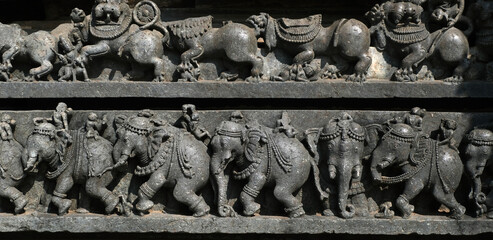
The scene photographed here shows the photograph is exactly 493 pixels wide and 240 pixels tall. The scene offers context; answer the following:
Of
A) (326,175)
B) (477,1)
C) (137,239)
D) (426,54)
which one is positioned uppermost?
(477,1)

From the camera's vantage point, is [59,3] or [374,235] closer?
[374,235]

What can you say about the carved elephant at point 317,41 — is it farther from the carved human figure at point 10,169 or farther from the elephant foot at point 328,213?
the carved human figure at point 10,169

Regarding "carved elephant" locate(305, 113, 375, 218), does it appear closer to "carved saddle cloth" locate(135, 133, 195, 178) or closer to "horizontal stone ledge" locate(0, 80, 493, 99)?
"horizontal stone ledge" locate(0, 80, 493, 99)

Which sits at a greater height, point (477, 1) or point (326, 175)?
point (477, 1)

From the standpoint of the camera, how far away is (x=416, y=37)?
517cm

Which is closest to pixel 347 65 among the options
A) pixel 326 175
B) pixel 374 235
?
pixel 326 175

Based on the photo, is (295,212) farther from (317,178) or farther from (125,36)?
(125,36)

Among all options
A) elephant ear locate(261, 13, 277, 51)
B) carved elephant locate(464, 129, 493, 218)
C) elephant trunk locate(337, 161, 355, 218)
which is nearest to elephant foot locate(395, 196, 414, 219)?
elephant trunk locate(337, 161, 355, 218)

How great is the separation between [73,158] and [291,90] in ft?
5.24

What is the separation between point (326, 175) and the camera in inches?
201

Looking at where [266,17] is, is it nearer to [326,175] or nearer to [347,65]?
[347,65]

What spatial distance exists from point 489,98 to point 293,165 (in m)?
1.51

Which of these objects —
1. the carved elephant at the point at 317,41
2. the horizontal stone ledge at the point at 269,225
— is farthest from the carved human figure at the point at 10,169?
the carved elephant at the point at 317,41

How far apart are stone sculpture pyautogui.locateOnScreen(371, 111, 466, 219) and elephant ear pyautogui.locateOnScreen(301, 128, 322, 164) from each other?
0.40m
